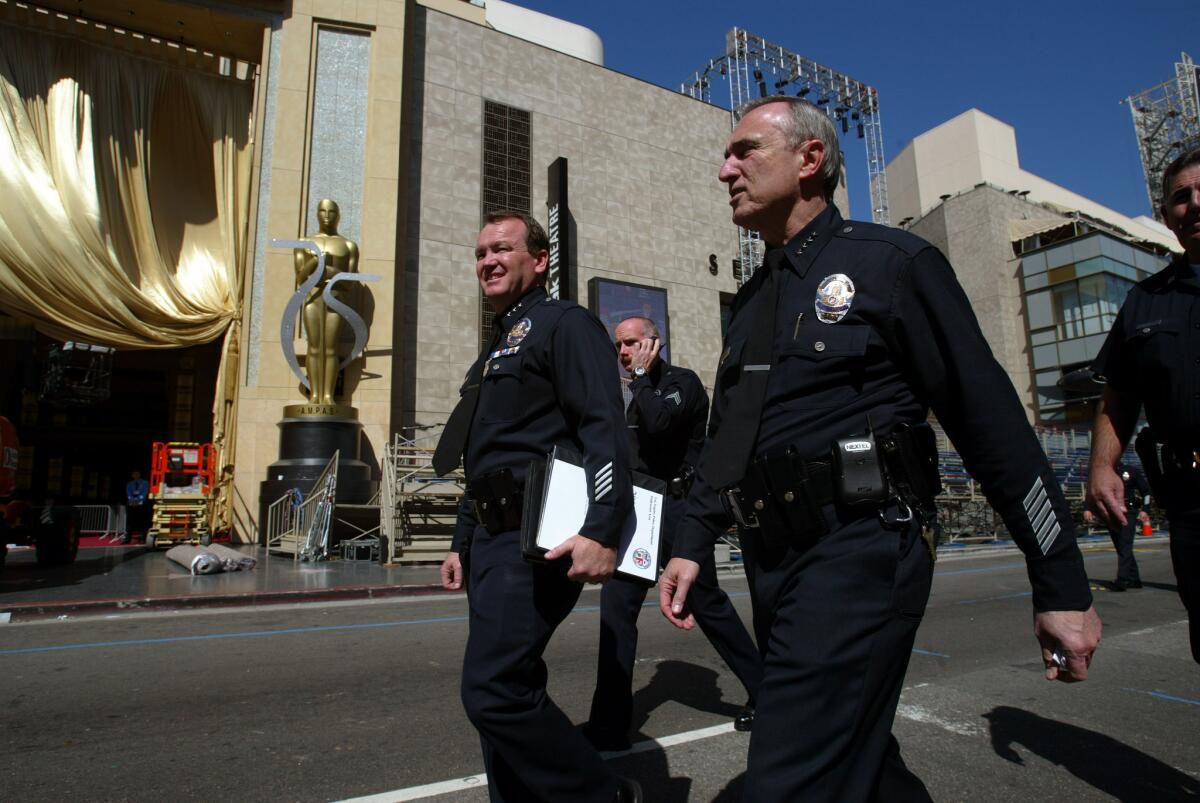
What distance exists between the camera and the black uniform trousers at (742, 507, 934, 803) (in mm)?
1561

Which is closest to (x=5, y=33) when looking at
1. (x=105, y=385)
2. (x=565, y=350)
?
(x=105, y=385)

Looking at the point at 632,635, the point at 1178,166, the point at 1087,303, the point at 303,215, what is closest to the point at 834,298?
the point at 1178,166

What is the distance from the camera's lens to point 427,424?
2017 cm

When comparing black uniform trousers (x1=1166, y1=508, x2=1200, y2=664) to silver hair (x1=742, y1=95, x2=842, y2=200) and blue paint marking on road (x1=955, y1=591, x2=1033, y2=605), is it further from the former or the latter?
blue paint marking on road (x1=955, y1=591, x2=1033, y2=605)

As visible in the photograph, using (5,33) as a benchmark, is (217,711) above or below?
below

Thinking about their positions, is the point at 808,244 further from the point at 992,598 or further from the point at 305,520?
the point at 305,520

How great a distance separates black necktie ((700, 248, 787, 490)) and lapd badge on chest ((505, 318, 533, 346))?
88 centimetres

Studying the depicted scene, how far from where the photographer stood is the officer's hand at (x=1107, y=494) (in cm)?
279

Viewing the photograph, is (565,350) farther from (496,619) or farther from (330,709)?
(330,709)

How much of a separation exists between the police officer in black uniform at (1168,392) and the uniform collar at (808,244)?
156cm

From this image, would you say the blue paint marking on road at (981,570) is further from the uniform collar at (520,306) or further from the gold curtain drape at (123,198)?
the gold curtain drape at (123,198)

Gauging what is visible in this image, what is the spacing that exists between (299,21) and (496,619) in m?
21.5

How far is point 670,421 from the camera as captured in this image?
12.9ft

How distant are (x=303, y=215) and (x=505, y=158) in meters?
6.46
